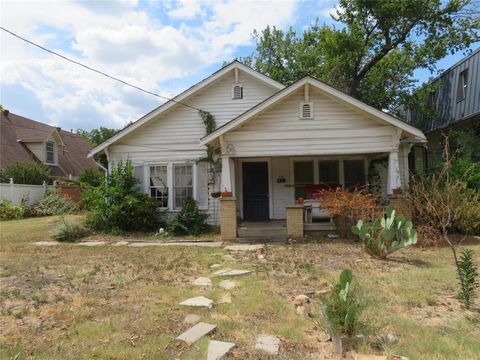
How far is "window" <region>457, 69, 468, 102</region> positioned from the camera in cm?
1658

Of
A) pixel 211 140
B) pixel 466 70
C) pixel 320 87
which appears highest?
pixel 466 70

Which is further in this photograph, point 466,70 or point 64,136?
point 64,136

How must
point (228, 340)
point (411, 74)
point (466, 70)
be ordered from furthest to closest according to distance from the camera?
point (411, 74) < point (466, 70) < point (228, 340)

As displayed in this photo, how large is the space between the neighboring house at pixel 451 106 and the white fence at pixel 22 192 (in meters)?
18.2

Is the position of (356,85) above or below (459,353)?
above

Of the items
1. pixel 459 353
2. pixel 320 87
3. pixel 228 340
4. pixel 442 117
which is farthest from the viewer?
pixel 442 117

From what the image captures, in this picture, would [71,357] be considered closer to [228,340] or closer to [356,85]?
[228,340]

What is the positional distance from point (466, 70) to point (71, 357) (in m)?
17.5

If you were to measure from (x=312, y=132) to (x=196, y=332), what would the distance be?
27.0 ft

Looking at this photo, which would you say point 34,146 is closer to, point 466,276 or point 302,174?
point 302,174

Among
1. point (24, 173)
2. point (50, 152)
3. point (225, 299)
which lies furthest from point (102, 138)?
point (225, 299)

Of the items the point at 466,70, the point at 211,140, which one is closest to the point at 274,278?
the point at 211,140

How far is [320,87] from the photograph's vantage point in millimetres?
11484

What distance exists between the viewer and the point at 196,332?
4.54 meters
